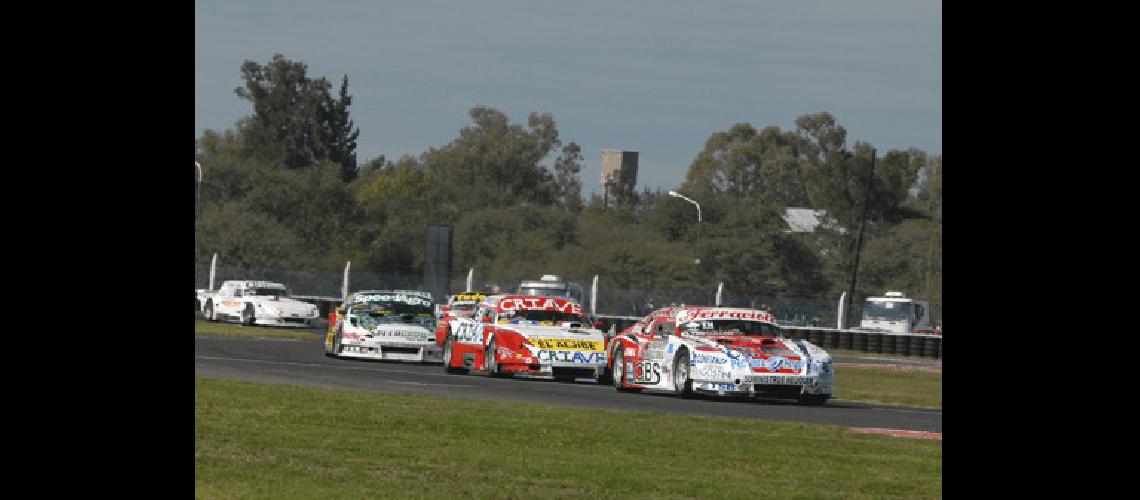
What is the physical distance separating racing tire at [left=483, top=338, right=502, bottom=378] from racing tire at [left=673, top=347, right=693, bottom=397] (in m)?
4.02

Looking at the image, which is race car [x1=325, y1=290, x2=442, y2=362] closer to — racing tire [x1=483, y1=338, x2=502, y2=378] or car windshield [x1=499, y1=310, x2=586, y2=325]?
racing tire [x1=483, y1=338, x2=502, y2=378]

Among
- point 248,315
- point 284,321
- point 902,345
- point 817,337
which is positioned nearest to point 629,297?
point 817,337

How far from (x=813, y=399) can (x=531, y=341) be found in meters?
4.61

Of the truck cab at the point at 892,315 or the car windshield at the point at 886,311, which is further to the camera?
the car windshield at the point at 886,311

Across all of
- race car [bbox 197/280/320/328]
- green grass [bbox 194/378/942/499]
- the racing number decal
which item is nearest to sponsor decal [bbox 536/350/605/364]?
the racing number decal

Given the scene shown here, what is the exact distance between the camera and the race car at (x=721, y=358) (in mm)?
22656

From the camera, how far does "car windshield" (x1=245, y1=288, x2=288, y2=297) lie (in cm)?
4684

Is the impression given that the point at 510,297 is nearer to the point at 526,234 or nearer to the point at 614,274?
the point at 614,274

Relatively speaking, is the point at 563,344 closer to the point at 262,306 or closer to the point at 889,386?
the point at 889,386

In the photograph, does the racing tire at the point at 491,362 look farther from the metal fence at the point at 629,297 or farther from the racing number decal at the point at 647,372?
the metal fence at the point at 629,297

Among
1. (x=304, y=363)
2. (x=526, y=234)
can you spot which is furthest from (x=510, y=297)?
(x=526, y=234)

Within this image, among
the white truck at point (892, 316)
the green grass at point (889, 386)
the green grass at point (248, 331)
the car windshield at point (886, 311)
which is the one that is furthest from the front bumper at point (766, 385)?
the car windshield at point (886, 311)
